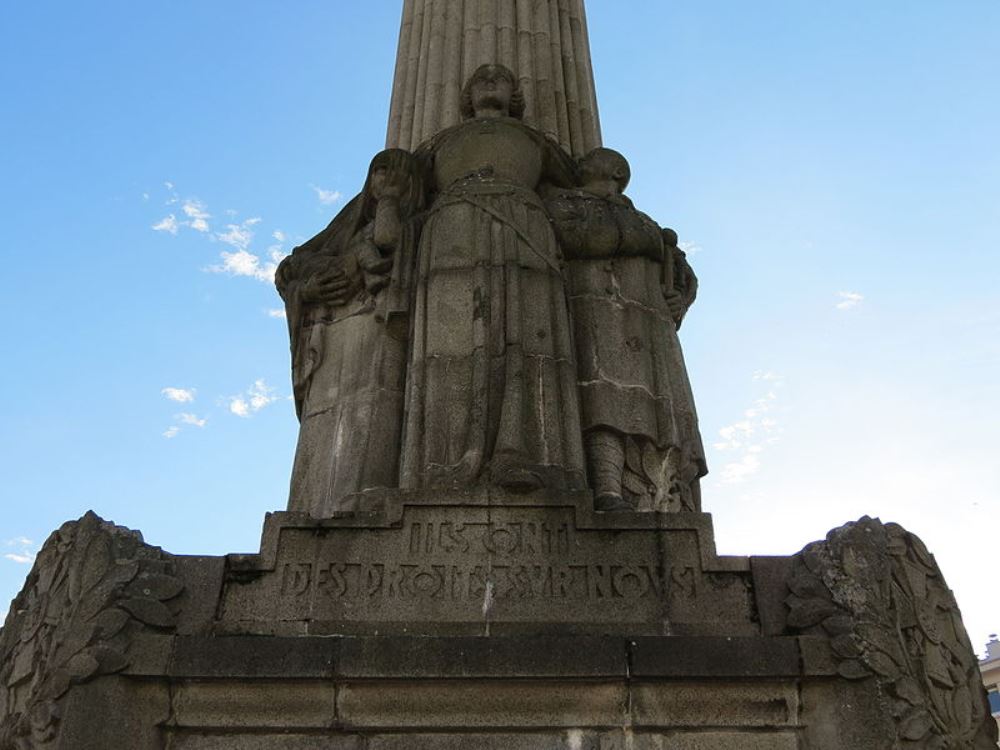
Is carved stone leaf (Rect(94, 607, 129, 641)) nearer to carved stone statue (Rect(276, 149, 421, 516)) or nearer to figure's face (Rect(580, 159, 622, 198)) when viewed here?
carved stone statue (Rect(276, 149, 421, 516))

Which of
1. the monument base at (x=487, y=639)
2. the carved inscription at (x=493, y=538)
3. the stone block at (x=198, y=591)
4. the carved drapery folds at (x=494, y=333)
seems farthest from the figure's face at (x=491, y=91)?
the stone block at (x=198, y=591)

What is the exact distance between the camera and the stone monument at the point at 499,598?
19.5ft

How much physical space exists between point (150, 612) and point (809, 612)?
155 inches

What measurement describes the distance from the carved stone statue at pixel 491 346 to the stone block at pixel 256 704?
1814 mm

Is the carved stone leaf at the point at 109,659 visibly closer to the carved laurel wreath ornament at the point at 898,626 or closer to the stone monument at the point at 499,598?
the stone monument at the point at 499,598

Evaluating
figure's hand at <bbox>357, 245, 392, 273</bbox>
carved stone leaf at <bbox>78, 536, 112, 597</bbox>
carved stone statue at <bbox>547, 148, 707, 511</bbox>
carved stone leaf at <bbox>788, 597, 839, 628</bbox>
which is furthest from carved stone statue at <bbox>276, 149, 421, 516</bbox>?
carved stone leaf at <bbox>788, 597, 839, 628</bbox>

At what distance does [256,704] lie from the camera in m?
6.03

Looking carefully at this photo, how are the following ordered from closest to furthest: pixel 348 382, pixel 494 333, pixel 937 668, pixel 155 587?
1. pixel 937 668
2. pixel 155 587
3. pixel 494 333
4. pixel 348 382

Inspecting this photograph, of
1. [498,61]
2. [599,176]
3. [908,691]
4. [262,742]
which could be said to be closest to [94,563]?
[262,742]

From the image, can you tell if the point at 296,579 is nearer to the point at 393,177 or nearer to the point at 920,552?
the point at 920,552

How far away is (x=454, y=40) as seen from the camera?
14.0 meters

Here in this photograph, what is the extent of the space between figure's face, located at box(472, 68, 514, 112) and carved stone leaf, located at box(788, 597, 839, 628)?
640 centimetres

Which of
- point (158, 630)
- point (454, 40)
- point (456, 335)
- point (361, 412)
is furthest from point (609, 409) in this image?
point (454, 40)

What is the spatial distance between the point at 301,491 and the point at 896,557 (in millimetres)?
4780
